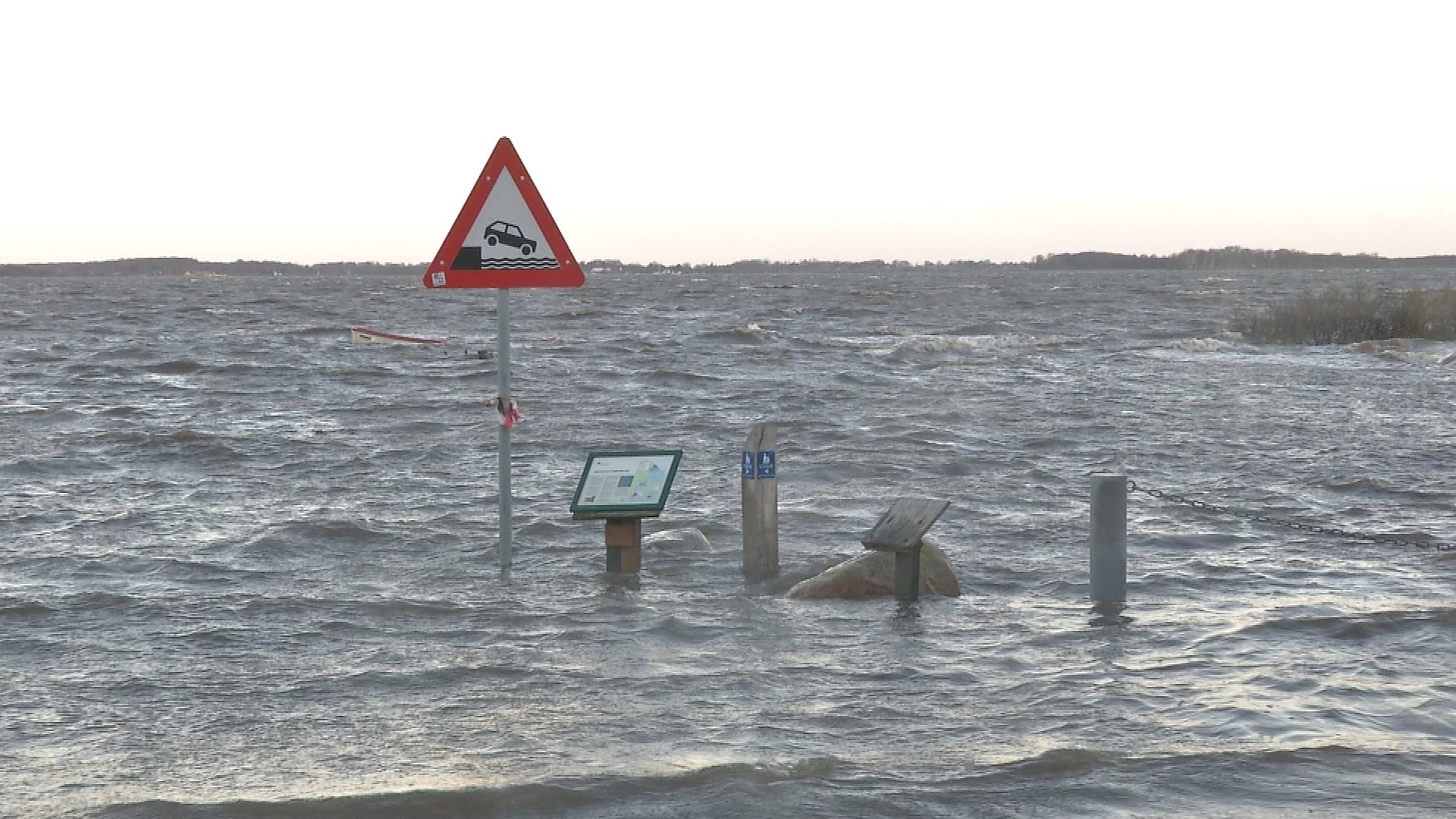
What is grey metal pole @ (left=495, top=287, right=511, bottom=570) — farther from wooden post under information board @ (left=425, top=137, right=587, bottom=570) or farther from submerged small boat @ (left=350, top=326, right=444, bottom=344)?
submerged small boat @ (left=350, top=326, right=444, bottom=344)

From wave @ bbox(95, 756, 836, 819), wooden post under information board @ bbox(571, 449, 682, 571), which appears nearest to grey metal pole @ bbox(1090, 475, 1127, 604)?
wooden post under information board @ bbox(571, 449, 682, 571)

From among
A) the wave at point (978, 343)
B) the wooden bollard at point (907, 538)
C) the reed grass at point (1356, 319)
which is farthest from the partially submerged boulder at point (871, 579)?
the reed grass at point (1356, 319)

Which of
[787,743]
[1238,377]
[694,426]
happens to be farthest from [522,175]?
[1238,377]

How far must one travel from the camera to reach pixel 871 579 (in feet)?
28.6

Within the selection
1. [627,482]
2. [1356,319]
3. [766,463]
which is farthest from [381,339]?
[766,463]

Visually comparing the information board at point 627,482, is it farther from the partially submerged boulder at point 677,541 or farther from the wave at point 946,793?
the wave at point 946,793

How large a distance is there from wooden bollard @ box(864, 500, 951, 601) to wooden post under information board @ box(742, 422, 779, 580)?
0.81 m

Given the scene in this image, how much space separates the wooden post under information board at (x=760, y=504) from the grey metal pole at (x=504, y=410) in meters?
1.42

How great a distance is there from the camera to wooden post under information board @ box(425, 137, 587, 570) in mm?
8289

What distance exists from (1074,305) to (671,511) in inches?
2822

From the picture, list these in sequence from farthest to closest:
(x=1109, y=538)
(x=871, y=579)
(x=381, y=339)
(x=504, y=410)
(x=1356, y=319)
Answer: (x=381, y=339)
(x=1356, y=319)
(x=871, y=579)
(x=504, y=410)
(x=1109, y=538)

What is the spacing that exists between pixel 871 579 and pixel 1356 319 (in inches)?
1467

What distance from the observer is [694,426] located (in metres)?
20.4

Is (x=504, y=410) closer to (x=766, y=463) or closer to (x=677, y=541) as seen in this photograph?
(x=766, y=463)
